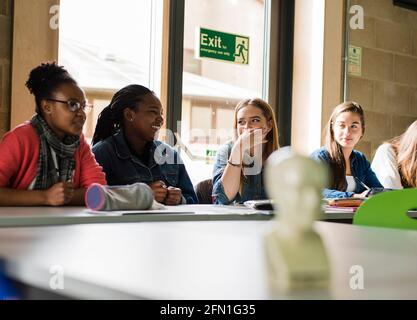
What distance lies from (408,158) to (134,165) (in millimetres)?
1858

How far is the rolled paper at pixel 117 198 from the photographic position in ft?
5.93

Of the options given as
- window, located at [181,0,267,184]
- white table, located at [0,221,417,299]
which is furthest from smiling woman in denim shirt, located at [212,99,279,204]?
white table, located at [0,221,417,299]

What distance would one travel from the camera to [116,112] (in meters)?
2.93

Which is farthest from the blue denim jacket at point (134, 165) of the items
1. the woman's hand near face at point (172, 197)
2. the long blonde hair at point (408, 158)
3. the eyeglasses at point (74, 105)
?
the long blonde hair at point (408, 158)

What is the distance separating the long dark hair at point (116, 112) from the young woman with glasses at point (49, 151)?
0.42 m

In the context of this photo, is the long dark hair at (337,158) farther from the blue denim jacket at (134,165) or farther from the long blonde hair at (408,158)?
the blue denim jacket at (134,165)

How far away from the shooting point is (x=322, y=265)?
59 centimetres

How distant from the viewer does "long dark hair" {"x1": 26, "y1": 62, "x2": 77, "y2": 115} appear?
2465mm

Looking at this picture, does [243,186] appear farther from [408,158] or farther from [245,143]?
[408,158]

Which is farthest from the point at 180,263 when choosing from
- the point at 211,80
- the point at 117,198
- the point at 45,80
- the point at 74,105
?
the point at 211,80

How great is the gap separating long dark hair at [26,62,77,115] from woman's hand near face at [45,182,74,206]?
1.77 ft

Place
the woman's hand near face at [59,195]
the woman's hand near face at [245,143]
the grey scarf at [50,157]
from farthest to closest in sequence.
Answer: the woman's hand near face at [245,143] < the grey scarf at [50,157] < the woman's hand near face at [59,195]

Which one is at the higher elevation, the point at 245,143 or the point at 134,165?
the point at 245,143

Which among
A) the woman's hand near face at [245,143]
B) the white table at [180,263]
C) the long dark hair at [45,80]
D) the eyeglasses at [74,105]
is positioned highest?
the long dark hair at [45,80]
